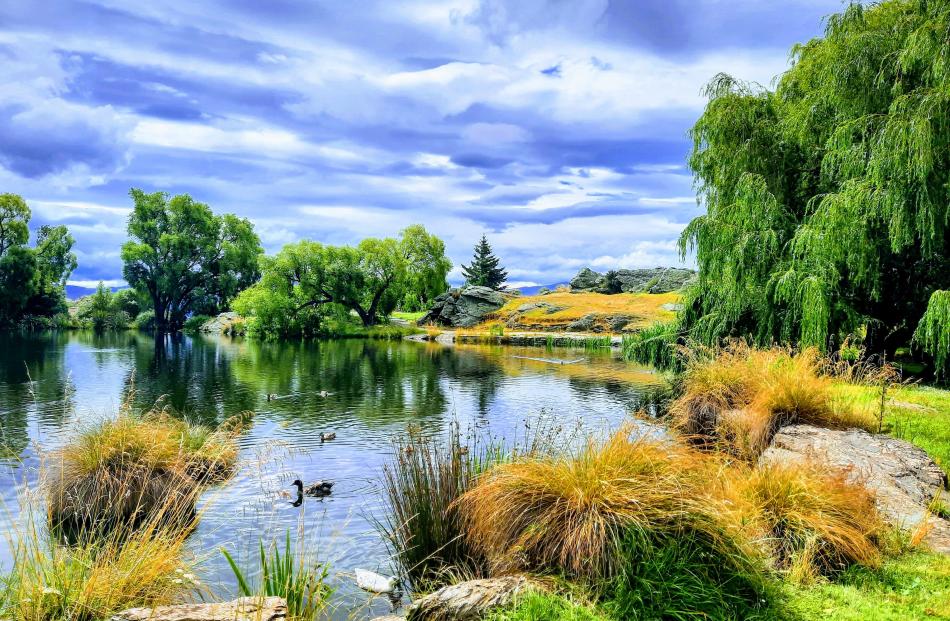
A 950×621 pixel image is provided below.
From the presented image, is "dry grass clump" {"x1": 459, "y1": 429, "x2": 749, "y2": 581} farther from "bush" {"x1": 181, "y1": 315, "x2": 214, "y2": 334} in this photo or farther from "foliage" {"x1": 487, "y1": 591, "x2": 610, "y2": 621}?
"bush" {"x1": 181, "y1": 315, "x2": 214, "y2": 334}

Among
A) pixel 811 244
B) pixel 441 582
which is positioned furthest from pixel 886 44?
pixel 441 582

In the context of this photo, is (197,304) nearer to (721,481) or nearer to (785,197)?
(785,197)

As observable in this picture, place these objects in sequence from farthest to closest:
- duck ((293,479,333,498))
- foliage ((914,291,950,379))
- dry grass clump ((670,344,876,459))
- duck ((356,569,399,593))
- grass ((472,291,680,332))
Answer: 1. grass ((472,291,680,332))
2. foliage ((914,291,950,379))
3. duck ((293,479,333,498))
4. dry grass clump ((670,344,876,459))
5. duck ((356,569,399,593))

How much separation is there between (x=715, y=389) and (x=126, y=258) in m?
59.1

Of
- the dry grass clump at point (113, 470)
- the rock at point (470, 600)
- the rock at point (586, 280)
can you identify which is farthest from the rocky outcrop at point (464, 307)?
the rock at point (470, 600)

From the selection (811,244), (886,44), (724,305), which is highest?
(886,44)

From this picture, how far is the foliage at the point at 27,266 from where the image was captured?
54781 millimetres

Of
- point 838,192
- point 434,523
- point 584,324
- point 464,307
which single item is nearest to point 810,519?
point 434,523

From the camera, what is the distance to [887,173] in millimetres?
11445

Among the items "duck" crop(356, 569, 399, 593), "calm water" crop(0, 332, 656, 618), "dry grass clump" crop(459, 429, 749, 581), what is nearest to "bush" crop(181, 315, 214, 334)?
"calm water" crop(0, 332, 656, 618)

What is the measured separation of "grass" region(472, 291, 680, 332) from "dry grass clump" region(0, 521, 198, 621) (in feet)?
131

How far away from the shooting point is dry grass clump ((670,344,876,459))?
26.2ft

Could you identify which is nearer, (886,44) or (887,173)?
(887,173)

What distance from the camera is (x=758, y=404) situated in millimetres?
8195
